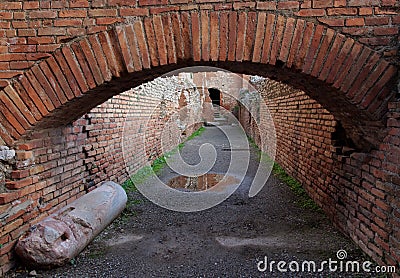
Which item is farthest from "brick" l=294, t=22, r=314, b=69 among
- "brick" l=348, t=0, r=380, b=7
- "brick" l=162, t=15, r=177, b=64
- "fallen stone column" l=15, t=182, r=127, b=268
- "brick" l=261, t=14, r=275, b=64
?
"fallen stone column" l=15, t=182, r=127, b=268

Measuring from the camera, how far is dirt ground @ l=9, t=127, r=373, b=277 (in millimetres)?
3115

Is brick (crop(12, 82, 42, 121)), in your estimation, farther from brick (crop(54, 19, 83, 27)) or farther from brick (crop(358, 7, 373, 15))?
brick (crop(358, 7, 373, 15))

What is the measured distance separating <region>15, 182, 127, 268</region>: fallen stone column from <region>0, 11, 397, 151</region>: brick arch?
0.96 metres

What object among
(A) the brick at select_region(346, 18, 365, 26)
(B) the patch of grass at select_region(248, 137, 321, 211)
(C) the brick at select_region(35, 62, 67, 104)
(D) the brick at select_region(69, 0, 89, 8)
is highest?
(D) the brick at select_region(69, 0, 89, 8)

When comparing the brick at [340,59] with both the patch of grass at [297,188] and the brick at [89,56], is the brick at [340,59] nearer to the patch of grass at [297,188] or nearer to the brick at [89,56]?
the brick at [89,56]

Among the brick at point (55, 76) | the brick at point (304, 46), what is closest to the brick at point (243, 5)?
the brick at point (304, 46)

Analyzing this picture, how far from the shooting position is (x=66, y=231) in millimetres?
3236

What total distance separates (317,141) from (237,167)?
13.5 ft

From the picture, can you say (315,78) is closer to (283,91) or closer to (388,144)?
(388,144)

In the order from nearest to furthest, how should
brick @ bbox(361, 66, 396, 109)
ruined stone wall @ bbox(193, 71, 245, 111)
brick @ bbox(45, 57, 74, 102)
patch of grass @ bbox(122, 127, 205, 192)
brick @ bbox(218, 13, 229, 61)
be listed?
brick @ bbox(361, 66, 396, 109), brick @ bbox(218, 13, 229, 61), brick @ bbox(45, 57, 74, 102), patch of grass @ bbox(122, 127, 205, 192), ruined stone wall @ bbox(193, 71, 245, 111)

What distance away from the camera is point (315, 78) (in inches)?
114

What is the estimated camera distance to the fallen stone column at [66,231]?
9.78 feet

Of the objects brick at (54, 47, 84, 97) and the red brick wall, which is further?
brick at (54, 47, 84, 97)

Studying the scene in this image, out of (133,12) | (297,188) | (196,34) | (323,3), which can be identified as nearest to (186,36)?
(196,34)
